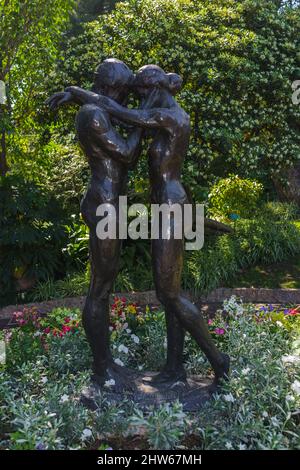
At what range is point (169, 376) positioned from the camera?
3.60 m

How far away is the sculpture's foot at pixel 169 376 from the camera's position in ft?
11.8

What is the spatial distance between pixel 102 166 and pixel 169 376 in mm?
1602

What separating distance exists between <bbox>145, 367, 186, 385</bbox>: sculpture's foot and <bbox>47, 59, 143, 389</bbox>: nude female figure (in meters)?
0.25

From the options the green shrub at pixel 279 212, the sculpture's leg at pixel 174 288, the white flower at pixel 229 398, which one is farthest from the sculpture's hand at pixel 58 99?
the green shrub at pixel 279 212

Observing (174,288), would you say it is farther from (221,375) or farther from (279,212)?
(279,212)

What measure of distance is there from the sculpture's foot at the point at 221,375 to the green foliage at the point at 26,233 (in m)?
4.00

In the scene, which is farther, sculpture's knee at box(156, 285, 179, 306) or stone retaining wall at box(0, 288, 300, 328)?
stone retaining wall at box(0, 288, 300, 328)

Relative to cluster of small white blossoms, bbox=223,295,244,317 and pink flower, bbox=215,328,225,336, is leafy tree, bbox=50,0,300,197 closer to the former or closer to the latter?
cluster of small white blossoms, bbox=223,295,244,317

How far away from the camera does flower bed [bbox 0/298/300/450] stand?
117 inches

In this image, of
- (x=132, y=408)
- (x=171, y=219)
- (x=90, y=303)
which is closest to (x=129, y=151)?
(x=171, y=219)

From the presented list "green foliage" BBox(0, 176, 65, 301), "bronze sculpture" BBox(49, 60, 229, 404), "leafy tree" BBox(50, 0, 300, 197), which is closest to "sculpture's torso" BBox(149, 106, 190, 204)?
"bronze sculpture" BBox(49, 60, 229, 404)

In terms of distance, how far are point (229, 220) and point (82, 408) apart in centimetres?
625

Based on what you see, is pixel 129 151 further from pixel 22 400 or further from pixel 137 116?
pixel 22 400

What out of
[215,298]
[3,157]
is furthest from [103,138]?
[3,157]
